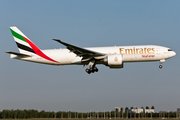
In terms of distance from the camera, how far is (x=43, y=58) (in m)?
42.9

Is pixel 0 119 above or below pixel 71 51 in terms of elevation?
below

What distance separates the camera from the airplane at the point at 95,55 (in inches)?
1561

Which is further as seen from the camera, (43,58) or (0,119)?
(43,58)

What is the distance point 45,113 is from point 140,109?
44.6ft

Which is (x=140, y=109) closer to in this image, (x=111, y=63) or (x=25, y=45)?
(x=111, y=63)

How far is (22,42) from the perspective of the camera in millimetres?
44750

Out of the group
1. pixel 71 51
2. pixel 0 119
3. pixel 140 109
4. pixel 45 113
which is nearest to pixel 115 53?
pixel 71 51

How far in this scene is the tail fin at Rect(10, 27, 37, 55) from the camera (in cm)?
4387

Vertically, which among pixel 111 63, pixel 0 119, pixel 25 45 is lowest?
pixel 0 119

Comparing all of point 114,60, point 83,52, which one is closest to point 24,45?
point 83,52

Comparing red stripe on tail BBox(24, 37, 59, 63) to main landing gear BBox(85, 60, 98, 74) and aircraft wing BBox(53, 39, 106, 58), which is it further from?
main landing gear BBox(85, 60, 98, 74)

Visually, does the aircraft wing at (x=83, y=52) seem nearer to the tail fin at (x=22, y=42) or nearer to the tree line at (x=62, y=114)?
the tail fin at (x=22, y=42)

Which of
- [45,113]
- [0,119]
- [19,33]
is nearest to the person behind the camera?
[0,119]

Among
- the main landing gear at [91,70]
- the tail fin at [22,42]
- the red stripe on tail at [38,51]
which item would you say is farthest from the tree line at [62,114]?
the tail fin at [22,42]
